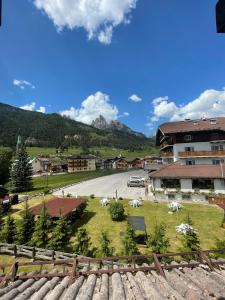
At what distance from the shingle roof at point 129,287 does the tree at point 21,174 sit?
180ft

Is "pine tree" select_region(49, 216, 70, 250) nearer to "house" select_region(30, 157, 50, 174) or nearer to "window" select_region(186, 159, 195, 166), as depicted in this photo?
"window" select_region(186, 159, 195, 166)

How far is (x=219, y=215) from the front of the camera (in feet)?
96.5

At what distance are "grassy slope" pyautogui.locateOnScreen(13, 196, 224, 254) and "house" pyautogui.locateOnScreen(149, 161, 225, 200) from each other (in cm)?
258

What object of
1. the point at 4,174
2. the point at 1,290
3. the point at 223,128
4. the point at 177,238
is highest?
the point at 223,128

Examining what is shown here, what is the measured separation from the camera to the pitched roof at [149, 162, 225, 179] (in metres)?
35.3

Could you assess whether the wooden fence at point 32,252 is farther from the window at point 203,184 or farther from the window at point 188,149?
the window at point 188,149

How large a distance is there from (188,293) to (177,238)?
745 inches

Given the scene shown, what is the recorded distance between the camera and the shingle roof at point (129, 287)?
5391mm

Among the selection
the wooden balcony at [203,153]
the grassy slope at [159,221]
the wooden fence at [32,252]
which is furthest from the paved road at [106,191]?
the wooden fence at [32,252]

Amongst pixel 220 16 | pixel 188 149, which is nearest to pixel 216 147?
pixel 188 149

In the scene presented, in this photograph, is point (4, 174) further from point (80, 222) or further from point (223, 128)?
point (223, 128)

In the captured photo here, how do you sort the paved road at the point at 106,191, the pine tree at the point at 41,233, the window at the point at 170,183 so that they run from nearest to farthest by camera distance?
the pine tree at the point at 41,233, the window at the point at 170,183, the paved road at the point at 106,191

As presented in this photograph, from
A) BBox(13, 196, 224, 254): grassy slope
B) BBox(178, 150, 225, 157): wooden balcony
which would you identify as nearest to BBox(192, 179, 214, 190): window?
BBox(13, 196, 224, 254): grassy slope

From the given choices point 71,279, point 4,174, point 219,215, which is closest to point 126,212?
point 219,215
